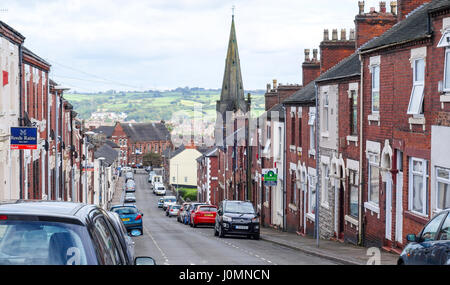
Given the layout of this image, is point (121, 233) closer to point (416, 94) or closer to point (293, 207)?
point (416, 94)

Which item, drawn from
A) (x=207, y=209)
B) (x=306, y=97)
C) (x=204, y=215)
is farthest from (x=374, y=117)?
(x=207, y=209)

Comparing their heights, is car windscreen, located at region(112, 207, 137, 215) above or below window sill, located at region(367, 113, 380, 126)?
below

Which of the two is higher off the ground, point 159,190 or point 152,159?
point 152,159

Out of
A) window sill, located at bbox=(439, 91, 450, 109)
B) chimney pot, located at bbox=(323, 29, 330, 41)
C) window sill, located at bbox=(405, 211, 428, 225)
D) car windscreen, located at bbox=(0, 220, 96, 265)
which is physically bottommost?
window sill, located at bbox=(405, 211, 428, 225)

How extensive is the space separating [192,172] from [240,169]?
7692cm

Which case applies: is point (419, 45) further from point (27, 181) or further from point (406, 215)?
point (27, 181)

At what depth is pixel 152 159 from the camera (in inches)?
7028

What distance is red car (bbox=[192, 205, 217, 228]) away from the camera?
41.8m

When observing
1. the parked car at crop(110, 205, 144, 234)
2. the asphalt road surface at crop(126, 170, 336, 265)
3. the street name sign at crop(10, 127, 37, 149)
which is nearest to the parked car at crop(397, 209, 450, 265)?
the asphalt road surface at crop(126, 170, 336, 265)

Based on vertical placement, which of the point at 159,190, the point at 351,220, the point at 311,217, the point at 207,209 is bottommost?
the point at 159,190

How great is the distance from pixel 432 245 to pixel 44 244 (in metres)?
6.16

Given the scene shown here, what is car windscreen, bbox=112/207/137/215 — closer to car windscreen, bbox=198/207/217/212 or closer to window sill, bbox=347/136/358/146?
car windscreen, bbox=198/207/217/212

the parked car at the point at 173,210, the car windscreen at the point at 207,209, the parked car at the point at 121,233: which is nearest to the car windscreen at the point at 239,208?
the car windscreen at the point at 207,209

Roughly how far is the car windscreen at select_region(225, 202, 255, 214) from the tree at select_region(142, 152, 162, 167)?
148m
